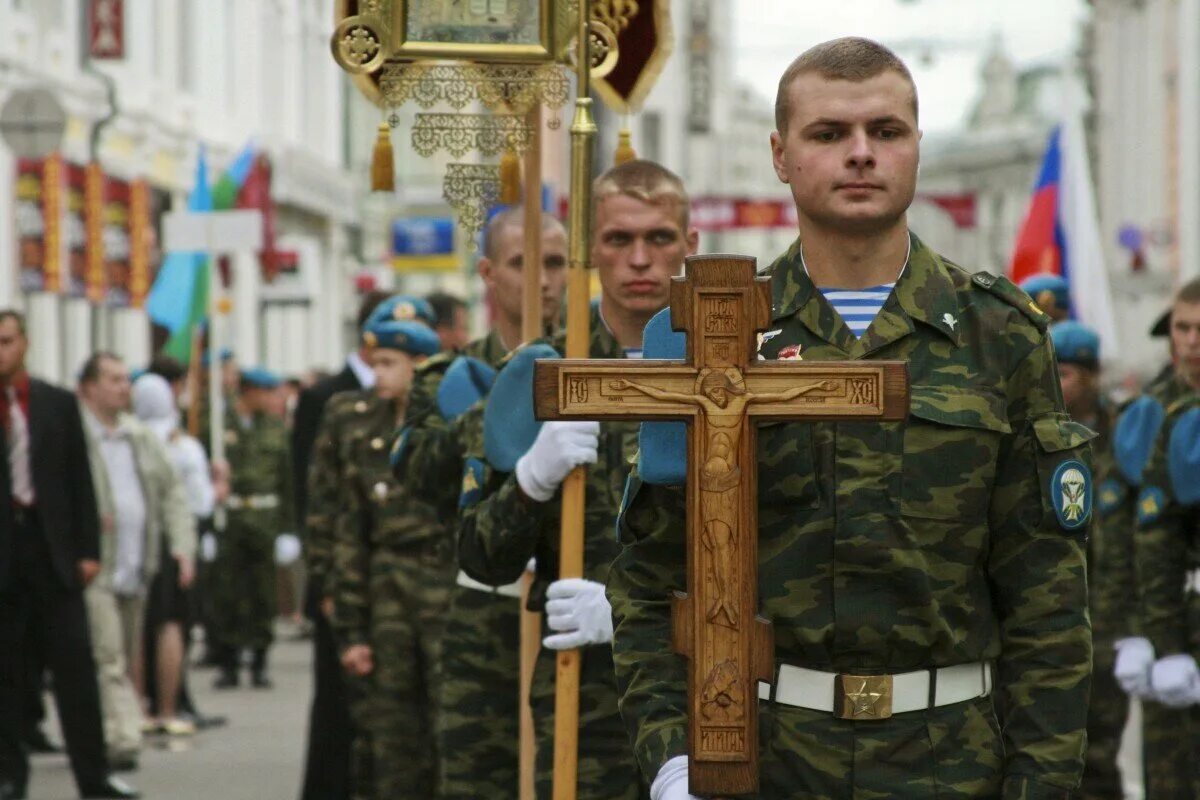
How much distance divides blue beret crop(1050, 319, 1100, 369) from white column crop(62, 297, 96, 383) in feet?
65.8

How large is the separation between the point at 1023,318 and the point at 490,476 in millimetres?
2629

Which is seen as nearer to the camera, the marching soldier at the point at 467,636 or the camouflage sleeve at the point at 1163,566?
the marching soldier at the point at 467,636

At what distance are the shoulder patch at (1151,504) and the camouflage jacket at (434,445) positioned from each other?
201 cm

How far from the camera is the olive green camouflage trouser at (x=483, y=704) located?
695cm

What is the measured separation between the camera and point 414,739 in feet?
29.9

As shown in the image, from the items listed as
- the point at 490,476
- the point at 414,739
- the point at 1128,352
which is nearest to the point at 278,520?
the point at 414,739

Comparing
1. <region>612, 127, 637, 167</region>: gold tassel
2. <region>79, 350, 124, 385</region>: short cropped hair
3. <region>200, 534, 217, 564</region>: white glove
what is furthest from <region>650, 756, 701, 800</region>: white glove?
<region>200, 534, 217, 564</region>: white glove

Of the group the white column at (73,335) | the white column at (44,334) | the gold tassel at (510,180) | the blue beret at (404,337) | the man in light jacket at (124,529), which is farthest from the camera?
the white column at (73,335)

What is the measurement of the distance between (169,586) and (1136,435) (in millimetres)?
6935

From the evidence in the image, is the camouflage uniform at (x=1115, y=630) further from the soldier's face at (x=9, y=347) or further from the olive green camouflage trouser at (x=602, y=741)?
the soldier's face at (x=9, y=347)

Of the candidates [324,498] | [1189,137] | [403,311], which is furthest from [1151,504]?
[1189,137]

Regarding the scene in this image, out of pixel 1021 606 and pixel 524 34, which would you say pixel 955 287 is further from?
pixel 524 34

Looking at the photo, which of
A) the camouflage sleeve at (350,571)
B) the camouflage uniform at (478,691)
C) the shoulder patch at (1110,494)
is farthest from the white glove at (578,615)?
the camouflage sleeve at (350,571)

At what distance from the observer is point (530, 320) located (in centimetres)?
685
